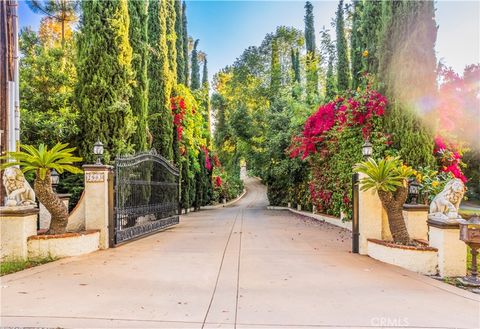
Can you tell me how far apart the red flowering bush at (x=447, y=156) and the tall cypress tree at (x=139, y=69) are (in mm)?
8403

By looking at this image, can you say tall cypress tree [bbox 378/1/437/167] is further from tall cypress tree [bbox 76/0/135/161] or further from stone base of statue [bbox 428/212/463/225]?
tall cypress tree [bbox 76/0/135/161]

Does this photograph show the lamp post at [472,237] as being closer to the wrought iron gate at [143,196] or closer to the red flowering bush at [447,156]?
the red flowering bush at [447,156]

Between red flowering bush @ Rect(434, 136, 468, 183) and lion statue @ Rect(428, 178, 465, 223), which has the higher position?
red flowering bush @ Rect(434, 136, 468, 183)

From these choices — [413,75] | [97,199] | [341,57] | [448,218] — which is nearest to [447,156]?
[413,75]

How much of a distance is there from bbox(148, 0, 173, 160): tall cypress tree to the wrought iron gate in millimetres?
2958

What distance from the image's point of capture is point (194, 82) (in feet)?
89.3

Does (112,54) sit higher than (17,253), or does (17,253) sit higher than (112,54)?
(112,54)

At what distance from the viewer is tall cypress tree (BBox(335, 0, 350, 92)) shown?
19438mm

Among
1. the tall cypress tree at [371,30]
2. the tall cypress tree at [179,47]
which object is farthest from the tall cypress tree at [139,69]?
the tall cypress tree at [179,47]

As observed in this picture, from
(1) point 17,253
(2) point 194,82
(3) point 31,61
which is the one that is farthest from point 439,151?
(2) point 194,82

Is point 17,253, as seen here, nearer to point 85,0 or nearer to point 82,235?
point 82,235

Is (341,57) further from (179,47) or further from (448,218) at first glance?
(448,218)

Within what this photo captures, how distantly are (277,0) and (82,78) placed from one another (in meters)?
8.36

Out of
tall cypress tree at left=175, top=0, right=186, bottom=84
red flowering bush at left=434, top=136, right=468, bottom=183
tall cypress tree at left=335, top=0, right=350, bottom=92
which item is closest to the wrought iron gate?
red flowering bush at left=434, top=136, right=468, bottom=183
